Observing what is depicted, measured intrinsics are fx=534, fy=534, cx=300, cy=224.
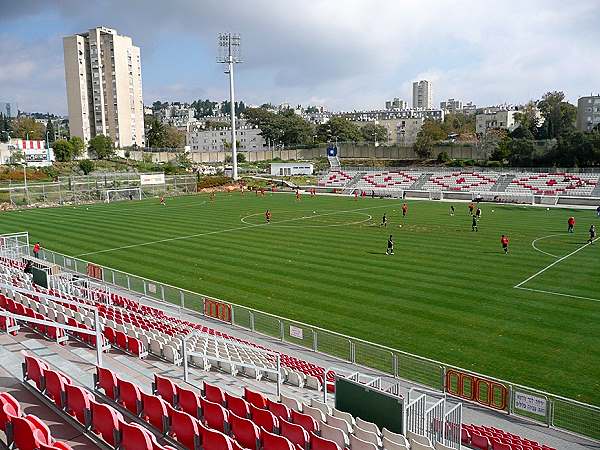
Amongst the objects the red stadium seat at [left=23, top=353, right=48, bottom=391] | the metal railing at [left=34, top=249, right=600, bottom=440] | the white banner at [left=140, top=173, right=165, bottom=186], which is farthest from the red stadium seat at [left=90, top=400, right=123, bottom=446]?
the white banner at [left=140, top=173, right=165, bottom=186]

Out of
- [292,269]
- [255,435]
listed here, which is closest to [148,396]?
[255,435]

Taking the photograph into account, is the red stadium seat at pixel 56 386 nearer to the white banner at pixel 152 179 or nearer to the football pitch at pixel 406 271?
the football pitch at pixel 406 271

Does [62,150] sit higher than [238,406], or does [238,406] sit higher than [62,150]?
[62,150]

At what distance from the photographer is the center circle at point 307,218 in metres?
46.9

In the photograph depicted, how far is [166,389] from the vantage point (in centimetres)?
991

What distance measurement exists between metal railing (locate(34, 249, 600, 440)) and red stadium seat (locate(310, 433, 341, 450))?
6.40 metres

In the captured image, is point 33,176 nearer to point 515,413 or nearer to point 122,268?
point 122,268

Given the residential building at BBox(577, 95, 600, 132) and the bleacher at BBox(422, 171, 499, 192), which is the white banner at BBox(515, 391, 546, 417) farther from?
the residential building at BBox(577, 95, 600, 132)

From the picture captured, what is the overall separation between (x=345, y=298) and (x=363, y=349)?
7.32 m

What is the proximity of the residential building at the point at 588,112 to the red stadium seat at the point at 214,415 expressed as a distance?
14954 centimetres

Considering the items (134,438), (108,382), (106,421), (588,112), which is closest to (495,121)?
(588,112)

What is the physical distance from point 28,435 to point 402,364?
35.6 feet

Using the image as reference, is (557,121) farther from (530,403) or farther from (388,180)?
(530,403)

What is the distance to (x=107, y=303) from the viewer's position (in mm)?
21219
